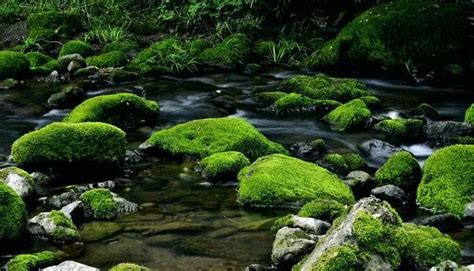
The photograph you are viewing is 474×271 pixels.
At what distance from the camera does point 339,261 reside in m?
4.50

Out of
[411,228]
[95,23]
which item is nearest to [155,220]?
[411,228]

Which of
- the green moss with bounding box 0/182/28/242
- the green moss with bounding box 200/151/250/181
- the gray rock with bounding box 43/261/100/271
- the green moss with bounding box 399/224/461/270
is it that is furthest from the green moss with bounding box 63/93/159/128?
the green moss with bounding box 399/224/461/270

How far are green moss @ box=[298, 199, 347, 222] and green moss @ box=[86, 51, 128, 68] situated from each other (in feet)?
33.3

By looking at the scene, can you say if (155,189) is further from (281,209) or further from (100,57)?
(100,57)

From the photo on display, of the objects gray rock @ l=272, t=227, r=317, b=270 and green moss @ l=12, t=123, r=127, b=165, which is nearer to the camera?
gray rock @ l=272, t=227, r=317, b=270

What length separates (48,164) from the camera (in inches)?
303

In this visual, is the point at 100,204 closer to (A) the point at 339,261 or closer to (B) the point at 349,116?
(A) the point at 339,261

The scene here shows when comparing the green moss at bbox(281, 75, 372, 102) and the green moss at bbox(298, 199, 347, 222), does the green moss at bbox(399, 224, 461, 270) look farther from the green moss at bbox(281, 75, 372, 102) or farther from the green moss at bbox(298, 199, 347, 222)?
the green moss at bbox(281, 75, 372, 102)

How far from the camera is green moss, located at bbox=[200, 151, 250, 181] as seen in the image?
749cm

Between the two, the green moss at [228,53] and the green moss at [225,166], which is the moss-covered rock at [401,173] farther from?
the green moss at [228,53]

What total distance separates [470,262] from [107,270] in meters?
3.00

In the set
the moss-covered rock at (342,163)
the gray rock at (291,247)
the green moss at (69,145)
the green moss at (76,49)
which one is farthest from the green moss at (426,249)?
the green moss at (76,49)

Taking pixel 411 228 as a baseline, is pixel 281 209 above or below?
below

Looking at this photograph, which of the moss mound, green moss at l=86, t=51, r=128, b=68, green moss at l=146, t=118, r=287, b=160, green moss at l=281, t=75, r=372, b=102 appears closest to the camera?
green moss at l=146, t=118, r=287, b=160
